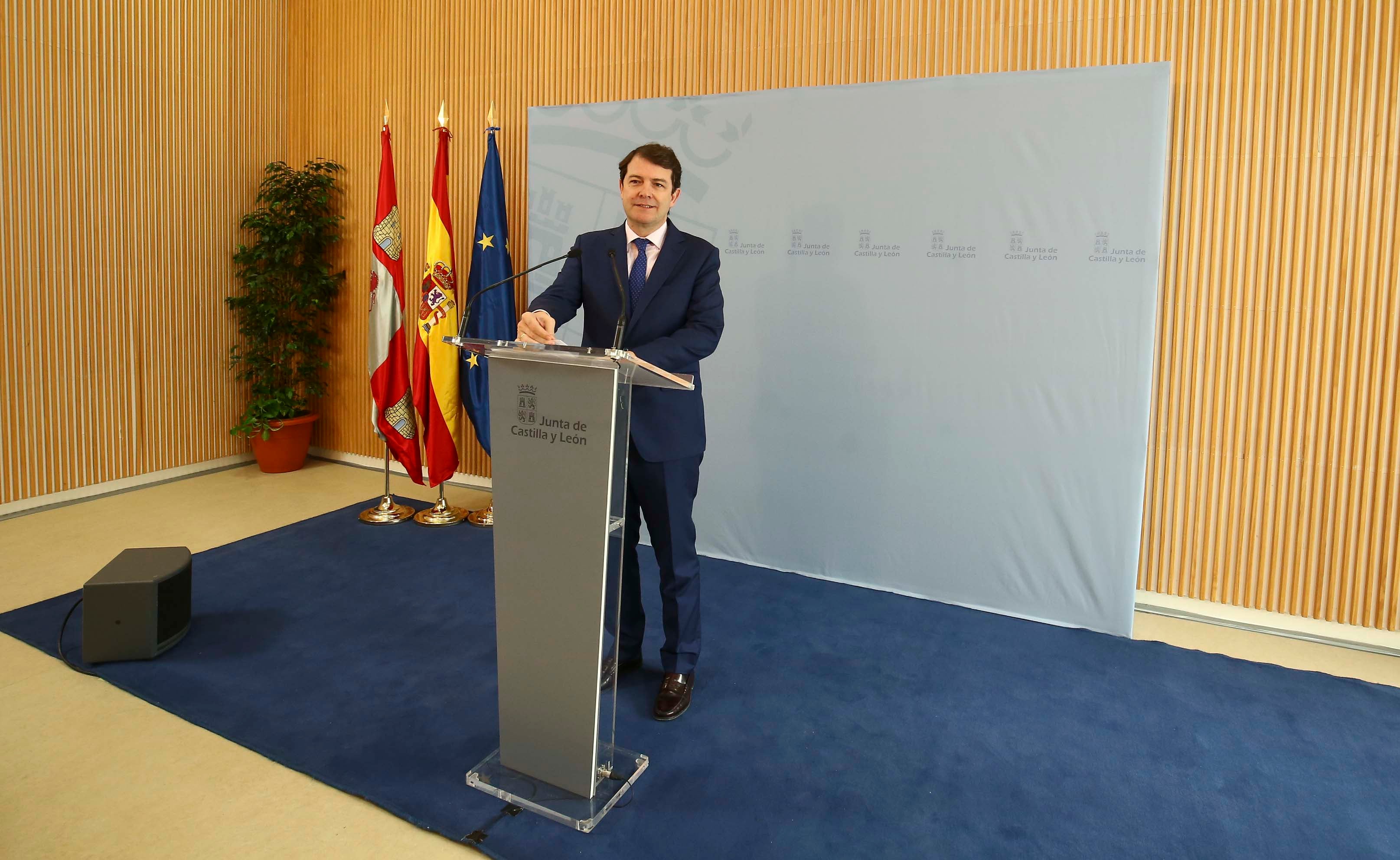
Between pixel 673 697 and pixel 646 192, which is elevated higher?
pixel 646 192

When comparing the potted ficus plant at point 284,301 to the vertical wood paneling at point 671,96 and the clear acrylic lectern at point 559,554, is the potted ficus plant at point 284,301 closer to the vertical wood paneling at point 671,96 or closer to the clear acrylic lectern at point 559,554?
the vertical wood paneling at point 671,96

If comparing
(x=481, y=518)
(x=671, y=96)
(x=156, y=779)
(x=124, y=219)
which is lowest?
(x=156, y=779)

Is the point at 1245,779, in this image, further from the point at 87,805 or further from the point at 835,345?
the point at 87,805

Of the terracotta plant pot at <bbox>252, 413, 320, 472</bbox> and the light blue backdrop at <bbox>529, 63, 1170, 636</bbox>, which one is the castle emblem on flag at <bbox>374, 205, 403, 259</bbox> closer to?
the light blue backdrop at <bbox>529, 63, 1170, 636</bbox>

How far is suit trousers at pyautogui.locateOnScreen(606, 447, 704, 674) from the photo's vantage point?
8.85ft

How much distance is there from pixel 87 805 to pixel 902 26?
4.36 meters

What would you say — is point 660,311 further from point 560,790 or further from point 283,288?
point 283,288

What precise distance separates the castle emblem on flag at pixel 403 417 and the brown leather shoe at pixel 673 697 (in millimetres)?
2879

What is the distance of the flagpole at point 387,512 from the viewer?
16.0 ft

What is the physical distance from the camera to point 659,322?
266 cm

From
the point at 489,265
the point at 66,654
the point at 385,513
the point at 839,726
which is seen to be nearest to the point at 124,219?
the point at 489,265

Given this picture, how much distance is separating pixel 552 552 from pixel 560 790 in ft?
2.25

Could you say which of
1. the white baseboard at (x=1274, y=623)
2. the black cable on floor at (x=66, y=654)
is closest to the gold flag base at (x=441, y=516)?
the black cable on floor at (x=66, y=654)

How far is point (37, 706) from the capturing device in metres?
2.76
